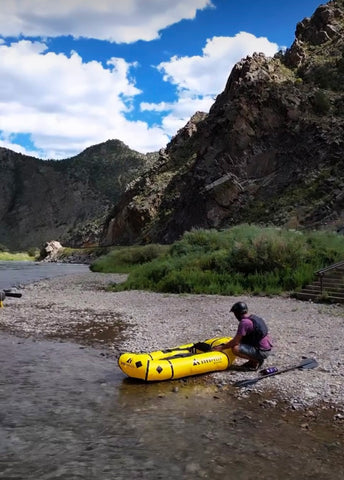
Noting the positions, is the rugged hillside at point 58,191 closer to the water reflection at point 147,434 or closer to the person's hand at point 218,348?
the person's hand at point 218,348

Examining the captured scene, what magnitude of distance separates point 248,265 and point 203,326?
28.7 feet

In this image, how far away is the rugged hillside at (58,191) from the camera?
17927 centimetres

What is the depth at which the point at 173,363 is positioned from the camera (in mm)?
8836

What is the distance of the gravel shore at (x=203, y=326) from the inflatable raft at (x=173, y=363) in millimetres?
240

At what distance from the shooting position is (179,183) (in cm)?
7881

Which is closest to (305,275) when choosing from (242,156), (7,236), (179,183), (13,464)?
(13,464)

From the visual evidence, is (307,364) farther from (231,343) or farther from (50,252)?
(50,252)

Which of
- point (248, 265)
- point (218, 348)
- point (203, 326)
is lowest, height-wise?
point (203, 326)

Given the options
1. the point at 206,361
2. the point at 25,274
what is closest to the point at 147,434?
the point at 206,361

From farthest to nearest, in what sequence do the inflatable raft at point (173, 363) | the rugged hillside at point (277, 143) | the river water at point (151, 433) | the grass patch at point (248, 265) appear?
the rugged hillside at point (277, 143) < the grass patch at point (248, 265) < the inflatable raft at point (173, 363) < the river water at point (151, 433)

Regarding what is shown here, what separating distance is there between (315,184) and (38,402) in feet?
137

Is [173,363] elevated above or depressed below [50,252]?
above

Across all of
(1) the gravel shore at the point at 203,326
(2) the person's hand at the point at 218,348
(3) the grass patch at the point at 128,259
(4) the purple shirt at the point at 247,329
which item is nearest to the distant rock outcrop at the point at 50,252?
(3) the grass patch at the point at 128,259

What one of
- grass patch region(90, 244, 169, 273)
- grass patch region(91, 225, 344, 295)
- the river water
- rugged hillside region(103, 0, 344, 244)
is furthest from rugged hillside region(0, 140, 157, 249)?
the river water
